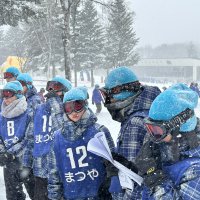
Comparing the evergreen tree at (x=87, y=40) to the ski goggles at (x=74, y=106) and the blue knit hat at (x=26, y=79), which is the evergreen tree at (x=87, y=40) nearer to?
the blue knit hat at (x=26, y=79)

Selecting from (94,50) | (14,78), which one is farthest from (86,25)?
(14,78)

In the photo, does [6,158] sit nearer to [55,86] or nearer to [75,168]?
[55,86]

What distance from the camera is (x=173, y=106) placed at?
6.75 feet

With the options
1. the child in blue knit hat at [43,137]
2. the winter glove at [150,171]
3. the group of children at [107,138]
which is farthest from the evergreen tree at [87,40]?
the winter glove at [150,171]

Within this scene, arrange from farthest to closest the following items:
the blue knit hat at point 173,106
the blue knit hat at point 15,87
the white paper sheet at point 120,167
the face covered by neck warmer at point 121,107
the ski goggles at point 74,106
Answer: the blue knit hat at point 15,87 < the ski goggles at point 74,106 < the face covered by neck warmer at point 121,107 < the white paper sheet at point 120,167 < the blue knit hat at point 173,106

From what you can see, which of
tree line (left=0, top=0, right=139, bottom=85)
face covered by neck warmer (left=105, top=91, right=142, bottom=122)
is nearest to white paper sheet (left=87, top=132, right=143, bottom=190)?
face covered by neck warmer (left=105, top=91, right=142, bottom=122)

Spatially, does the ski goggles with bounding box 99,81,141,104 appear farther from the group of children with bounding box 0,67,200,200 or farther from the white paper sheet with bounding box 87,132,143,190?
the white paper sheet with bounding box 87,132,143,190

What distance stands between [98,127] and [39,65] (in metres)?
46.7

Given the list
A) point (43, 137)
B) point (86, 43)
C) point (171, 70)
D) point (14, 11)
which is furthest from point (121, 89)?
point (171, 70)

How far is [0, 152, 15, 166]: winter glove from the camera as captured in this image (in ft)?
15.7

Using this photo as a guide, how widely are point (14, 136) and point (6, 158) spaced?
1.00ft

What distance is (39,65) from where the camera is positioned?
49.1 metres

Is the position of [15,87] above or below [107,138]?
above

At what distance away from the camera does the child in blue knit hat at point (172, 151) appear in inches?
76.7
